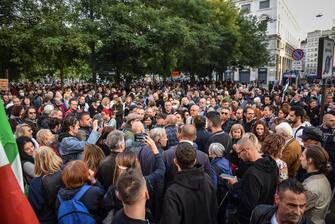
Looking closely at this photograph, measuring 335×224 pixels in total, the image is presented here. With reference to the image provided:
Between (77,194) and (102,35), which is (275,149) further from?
(102,35)

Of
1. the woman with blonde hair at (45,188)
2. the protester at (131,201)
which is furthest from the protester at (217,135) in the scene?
the protester at (131,201)

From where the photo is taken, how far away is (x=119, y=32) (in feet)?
65.6

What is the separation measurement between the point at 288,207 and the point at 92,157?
101 inches

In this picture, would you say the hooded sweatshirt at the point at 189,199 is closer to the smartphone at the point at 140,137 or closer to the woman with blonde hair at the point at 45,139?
the smartphone at the point at 140,137

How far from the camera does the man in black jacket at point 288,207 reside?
259 centimetres

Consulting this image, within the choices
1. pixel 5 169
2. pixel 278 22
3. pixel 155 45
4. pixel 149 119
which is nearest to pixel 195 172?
pixel 5 169

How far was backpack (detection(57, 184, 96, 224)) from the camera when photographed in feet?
11.3

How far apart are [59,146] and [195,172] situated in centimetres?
274

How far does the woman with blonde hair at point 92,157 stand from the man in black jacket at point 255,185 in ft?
5.68

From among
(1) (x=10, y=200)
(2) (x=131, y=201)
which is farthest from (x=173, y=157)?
(1) (x=10, y=200)

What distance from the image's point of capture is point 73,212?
343 centimetres

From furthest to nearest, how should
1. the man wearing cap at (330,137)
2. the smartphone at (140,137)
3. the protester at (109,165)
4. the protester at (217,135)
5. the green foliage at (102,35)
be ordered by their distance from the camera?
the green foliage at (102,35) → the protester at (217,135) → the man wearing cap at (330,137) → the smartphone at (140,137) → the protester at (109,165)

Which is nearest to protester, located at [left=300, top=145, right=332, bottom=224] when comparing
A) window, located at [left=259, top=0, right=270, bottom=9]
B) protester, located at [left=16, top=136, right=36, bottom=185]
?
protester, located at [left=16, top=136, right=36, bottom=185]

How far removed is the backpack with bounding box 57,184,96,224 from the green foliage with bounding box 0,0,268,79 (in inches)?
562
